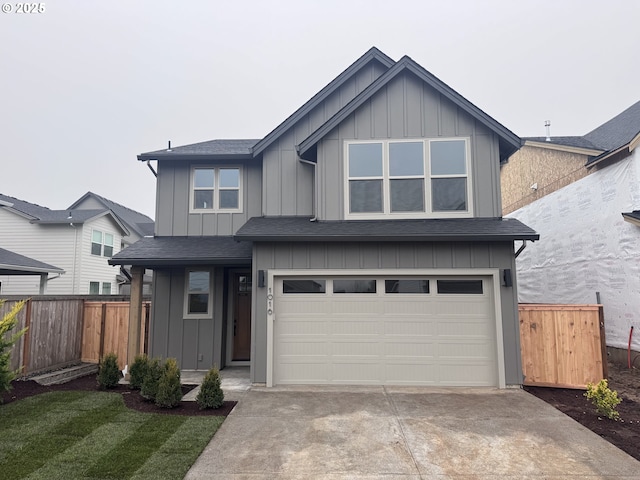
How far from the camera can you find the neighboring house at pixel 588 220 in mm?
9539

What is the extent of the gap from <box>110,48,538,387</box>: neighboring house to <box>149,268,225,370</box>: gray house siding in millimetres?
32

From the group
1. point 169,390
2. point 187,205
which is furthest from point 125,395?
point 187,205

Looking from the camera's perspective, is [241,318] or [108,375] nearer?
[108,375]

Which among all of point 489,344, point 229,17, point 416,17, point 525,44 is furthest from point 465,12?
point 489,344

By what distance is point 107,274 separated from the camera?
830 inches

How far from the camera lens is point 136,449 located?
4.43 metres

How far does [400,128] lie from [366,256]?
2962mm

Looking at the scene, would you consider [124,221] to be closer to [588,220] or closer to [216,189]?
[216,189]

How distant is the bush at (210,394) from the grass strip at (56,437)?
4.09ft

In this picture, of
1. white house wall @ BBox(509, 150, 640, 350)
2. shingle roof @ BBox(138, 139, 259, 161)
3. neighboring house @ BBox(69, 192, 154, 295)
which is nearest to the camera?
shingle roof @ BBox(138, 139, 259, 161)

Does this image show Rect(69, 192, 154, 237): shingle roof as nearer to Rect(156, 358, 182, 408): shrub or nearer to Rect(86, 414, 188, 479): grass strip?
Rect(156, 358, 182, 408): shrub

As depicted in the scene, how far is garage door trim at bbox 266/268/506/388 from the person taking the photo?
23.5 feet

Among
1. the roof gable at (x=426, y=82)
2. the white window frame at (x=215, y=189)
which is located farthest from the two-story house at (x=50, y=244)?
the roof gable at (x=426, y=82)

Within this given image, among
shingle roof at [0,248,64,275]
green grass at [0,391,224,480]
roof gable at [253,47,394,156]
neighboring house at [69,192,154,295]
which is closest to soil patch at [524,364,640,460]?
green grass at [0,391,224,480]
